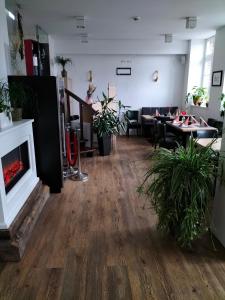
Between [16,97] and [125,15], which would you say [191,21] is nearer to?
[125,15]

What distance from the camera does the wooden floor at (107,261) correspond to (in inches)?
67.7

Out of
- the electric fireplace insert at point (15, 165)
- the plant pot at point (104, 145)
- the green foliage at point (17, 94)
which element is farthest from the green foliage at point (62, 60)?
the electric fireplace insert at point (15, 165)

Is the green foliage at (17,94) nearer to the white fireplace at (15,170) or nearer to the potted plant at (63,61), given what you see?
the white fireplace at (15,170)

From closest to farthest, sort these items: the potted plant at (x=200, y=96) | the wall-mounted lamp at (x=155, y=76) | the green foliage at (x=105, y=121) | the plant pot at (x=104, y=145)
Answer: the green foliage at (x=105, y=121) → the plant pot at (x=104, y=145) → the potted plant at (x=200, y=96) → the wall-mounted lamp at (x=155, y=76)

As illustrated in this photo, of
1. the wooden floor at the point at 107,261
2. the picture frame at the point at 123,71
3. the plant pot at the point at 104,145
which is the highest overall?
the picture frame at the point at 123,71

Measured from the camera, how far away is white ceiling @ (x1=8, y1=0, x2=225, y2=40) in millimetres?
3723

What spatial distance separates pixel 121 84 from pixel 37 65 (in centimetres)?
467

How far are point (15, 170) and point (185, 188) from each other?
5.96ft

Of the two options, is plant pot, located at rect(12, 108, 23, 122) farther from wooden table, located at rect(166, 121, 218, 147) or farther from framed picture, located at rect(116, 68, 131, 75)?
framed picture, located at rect(116, 68, 131, 75)

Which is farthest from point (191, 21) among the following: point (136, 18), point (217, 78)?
point (217, 78)

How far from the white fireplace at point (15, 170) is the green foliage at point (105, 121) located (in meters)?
2.27

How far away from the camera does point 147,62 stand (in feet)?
24.1

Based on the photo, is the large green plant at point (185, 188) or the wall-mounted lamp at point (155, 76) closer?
the large green plant at point (185, 188)

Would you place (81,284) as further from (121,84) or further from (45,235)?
(121,84)
